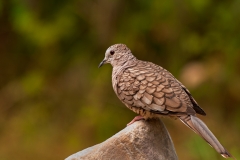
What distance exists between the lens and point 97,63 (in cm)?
735

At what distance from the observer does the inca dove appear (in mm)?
3672

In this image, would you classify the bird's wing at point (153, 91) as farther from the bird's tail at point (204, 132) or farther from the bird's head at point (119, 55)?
the bird's head at point (119, 55)

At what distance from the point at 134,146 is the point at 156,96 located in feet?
1.24

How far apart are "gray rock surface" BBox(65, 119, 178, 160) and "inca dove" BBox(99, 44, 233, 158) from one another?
0.42 feet

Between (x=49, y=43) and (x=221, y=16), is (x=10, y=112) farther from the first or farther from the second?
(x=221, y=16)

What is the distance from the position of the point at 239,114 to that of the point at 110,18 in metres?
2.16

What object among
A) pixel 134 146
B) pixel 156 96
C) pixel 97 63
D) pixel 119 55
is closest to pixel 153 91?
pixel 156 96

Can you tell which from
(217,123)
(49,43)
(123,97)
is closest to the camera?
(123,97)

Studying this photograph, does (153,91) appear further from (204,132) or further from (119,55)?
(119,55)

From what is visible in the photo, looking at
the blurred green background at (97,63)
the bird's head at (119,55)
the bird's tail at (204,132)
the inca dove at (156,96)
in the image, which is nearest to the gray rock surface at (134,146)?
the inca dove at (156,96)

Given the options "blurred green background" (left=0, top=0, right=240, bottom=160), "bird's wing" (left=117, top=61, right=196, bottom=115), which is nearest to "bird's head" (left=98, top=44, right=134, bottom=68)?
"bird's wing" (left=117, top=61, right=196, bottom=115)

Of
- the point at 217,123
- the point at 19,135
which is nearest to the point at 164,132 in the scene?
the point at 217,123

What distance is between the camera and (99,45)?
7484 millimetres

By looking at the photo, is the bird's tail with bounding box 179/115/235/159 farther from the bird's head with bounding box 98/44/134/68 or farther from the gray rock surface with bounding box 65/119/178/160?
the bird's head with bounding box 98/44/134/68
